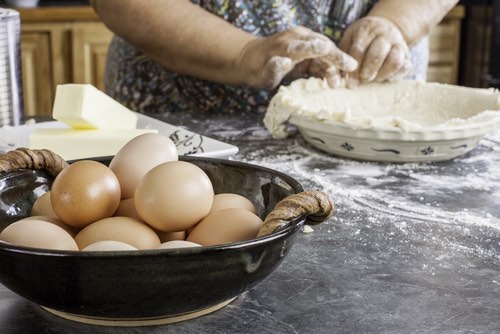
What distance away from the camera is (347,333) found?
0.67 meters

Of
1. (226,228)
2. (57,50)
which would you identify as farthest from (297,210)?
(57,50)

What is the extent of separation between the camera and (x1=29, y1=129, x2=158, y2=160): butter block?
120 centimetres

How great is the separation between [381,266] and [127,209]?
29cm

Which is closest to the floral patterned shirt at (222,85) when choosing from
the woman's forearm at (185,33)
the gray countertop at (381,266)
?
the woman's forearm at (185,33)

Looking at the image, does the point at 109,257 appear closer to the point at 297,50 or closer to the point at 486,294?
the point at 486,294

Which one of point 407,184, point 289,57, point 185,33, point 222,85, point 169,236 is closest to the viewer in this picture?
point 169,236

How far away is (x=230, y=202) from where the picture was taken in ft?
2.43

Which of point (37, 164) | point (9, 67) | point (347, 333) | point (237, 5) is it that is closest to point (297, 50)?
point (237, 5)

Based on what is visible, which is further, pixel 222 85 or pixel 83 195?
pixel 222 85

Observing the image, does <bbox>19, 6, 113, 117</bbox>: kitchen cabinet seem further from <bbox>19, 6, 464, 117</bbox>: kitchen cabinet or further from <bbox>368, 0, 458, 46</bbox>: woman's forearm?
<bbox>368, 0, 458, 46</bbox>: woman's forearm

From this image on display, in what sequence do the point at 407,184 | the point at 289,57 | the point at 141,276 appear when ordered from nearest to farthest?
1. the point at 141,276
2. the point at 407,184
3. the point at 289,57

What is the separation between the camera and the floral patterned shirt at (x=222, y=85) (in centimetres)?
177

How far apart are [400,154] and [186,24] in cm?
63

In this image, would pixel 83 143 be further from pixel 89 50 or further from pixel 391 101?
pixel 89 50
